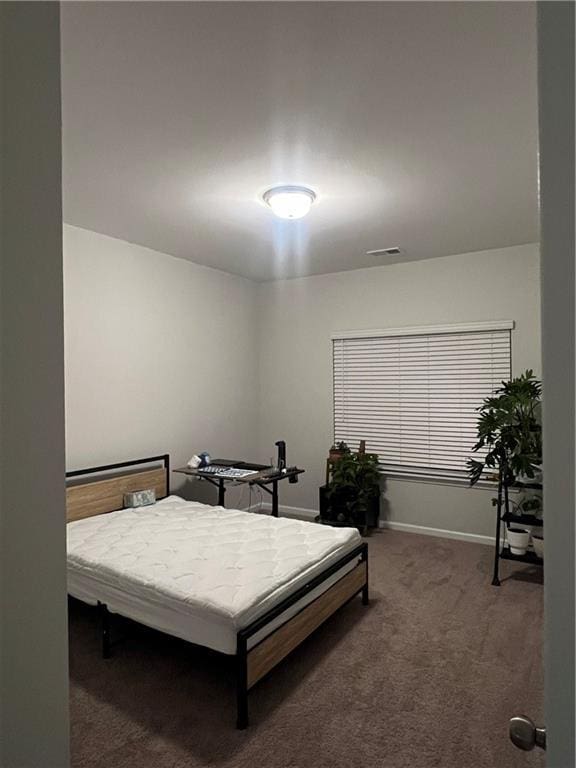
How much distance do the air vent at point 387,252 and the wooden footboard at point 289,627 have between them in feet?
8.13

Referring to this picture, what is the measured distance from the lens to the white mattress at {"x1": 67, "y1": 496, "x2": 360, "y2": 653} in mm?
2246

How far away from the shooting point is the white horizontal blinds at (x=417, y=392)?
4434mm

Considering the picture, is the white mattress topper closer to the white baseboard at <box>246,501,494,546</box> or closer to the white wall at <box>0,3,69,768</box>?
the white wall at <box>0,3,69,768</box>

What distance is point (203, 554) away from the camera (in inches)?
110

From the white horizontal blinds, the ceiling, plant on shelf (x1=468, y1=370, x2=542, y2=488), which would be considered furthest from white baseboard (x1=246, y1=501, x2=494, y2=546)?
the ceiling

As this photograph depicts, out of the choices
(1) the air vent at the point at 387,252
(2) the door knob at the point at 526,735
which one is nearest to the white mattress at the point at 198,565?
(2) the door knob at the point at 526,735

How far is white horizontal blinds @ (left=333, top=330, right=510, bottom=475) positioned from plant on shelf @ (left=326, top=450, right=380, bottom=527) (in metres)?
0.30

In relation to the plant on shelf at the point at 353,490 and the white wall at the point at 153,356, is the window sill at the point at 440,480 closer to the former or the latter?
the plant on shelf at the point at 353,490

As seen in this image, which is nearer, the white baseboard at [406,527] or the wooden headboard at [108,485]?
the wooden headboard at [108,485]

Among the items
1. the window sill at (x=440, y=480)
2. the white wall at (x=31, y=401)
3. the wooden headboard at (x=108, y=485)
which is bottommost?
the window sill at (x=440, y=480)

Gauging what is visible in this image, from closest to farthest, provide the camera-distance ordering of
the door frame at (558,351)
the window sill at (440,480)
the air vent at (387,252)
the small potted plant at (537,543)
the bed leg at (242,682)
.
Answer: the door frame at (558,351) < the bed leg at (242,682) < the small potted plant at (537,543) < the air vent at (387,252) < the window sill at (440,480)

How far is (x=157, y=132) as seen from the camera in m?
2.21

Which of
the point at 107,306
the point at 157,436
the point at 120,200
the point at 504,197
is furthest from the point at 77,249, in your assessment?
the point at 504,197

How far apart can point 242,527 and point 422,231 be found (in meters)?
2.56
